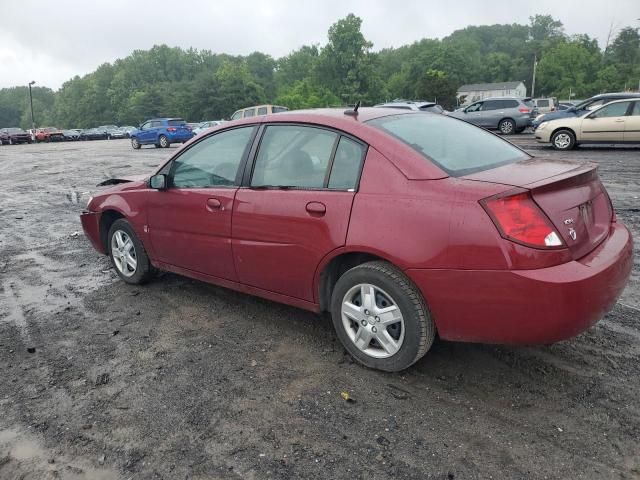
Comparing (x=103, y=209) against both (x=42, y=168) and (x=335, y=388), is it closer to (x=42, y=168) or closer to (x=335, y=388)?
(x=335, y=388)

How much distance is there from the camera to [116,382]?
326 centimetres

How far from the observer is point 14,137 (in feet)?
149

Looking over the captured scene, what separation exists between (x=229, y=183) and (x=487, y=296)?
2091mm

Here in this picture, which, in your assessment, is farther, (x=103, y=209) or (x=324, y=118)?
(x=103, y=209)

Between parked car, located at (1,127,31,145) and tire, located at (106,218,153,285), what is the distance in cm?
4772

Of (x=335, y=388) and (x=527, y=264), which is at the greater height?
(x=527, y=264)

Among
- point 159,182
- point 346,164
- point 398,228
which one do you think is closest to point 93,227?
point 159,182

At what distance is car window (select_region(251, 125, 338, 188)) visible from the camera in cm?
343

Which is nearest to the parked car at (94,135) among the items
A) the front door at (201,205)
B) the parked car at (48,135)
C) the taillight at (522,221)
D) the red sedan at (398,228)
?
the parked car at (48,135)

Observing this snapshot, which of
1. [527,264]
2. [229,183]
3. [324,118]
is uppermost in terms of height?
[324,118]

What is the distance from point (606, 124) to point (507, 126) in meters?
8.33

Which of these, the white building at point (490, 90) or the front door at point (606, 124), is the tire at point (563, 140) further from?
the white building at point (490, 90)

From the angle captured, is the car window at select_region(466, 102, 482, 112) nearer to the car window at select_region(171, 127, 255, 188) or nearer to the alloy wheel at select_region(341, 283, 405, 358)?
the car window at select_region(171, 127, 255, 188)

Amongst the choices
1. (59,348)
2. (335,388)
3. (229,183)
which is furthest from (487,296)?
(59,348)
